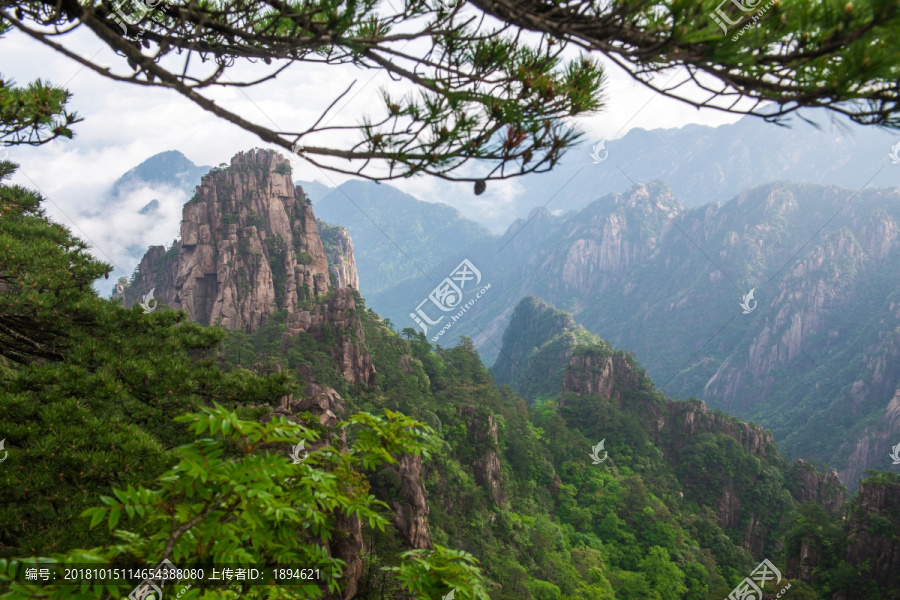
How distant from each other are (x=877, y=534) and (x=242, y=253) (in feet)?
107

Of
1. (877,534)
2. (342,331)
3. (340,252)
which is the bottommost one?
(877,534)

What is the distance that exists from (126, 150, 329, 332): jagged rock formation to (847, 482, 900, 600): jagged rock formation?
28420 mm

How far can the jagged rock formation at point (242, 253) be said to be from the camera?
29.3m

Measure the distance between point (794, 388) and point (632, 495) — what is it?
56201 millimetres

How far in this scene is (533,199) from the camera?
198250 mm

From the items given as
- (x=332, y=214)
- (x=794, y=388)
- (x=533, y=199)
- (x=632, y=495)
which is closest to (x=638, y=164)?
(x=533, y=199)

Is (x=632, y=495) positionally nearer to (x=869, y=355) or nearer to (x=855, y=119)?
(x=855, y=119)
